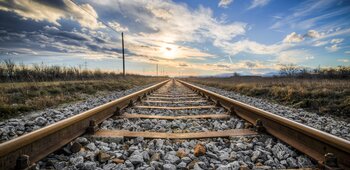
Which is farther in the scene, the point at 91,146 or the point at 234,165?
the point at 91,146

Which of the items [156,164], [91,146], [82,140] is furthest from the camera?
[82,140]

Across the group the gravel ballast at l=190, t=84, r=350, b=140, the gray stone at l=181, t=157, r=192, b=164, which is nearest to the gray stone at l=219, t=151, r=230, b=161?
the gray stone at l=181, t=157, r=192, b=164

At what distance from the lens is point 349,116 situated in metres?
5.63

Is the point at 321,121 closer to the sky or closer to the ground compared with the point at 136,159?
closer to the ground

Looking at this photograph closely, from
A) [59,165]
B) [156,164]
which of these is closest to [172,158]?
[156,164]

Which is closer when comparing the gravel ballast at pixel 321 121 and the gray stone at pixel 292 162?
the gray stone at pixel 292 162

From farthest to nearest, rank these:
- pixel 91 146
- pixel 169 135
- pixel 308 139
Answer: pixel 169 135
pixel 91 146
pixel 308 139

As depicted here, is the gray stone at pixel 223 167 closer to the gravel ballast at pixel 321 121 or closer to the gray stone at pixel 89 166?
the gray stone at pixel 89 166

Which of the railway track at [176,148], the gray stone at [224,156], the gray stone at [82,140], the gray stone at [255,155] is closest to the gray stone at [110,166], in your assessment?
the railway track at [176,148]

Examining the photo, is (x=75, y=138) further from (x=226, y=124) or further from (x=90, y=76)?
(x=90, y=76)

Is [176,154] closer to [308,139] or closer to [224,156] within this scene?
[224,156]

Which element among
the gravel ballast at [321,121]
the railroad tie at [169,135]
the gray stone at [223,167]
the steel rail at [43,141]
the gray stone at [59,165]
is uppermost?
the steel rail at [43,141]

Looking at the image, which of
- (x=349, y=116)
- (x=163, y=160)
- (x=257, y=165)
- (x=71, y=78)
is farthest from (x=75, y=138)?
(x=71, y=78)

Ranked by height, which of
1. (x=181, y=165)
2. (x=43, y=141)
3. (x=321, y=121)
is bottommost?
(x=321, y=121)
